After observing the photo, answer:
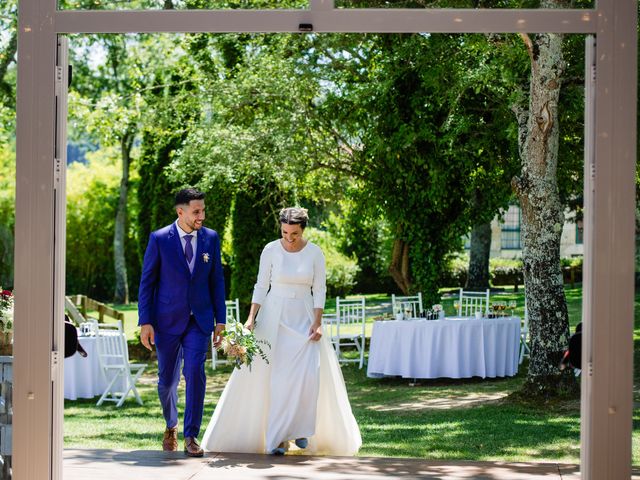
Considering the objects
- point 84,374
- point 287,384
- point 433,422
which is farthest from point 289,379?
point 84,374

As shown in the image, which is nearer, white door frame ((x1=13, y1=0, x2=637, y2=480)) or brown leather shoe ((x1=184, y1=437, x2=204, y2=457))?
white door frame ((x1=13, y1=0, x2=637, y2=480))

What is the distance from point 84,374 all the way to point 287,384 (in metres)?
4.93

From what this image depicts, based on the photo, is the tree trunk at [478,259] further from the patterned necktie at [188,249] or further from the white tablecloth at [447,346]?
the patterned necktie at [188,249]

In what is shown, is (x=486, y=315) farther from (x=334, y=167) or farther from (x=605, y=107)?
(x=605, y=107)

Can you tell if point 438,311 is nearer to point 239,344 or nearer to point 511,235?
point 239,344

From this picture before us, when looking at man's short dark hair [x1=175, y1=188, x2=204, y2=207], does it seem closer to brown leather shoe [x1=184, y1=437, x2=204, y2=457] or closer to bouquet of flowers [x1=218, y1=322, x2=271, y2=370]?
bouquet of flowers [x1=218, y1=322, x2=271, y2=370]

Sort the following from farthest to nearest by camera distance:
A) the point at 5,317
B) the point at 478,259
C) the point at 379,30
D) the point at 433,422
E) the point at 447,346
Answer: the point at 478,259 < the point at 447,346 < the point at 433,422 < the point at 5,317 < the point at 379,30

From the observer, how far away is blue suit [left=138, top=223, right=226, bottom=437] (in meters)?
6.58

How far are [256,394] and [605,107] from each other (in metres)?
3.92

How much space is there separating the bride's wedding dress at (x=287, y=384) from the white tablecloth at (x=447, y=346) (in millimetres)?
4862

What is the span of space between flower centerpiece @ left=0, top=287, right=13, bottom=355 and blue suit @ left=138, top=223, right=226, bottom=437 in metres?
1.37

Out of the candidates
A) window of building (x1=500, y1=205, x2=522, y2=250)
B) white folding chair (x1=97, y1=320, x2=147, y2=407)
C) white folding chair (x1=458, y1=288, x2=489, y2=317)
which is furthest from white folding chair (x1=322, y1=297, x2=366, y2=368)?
window of building (x1=500, y1=205, x2=522, y2=250)

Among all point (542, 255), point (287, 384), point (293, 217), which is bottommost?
point (287, 384)

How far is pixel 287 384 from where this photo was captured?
691cm
